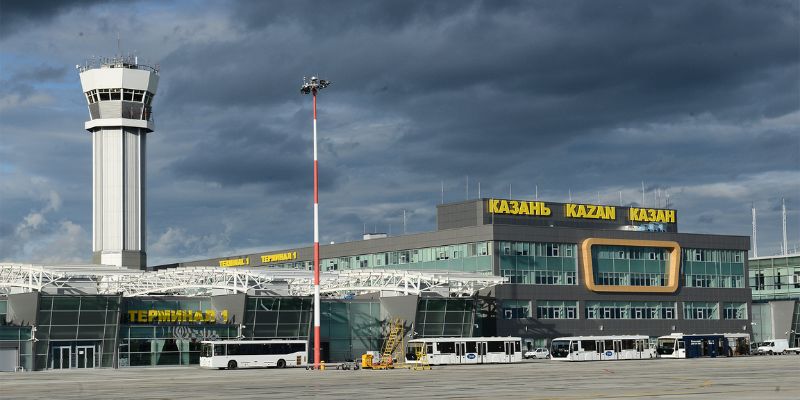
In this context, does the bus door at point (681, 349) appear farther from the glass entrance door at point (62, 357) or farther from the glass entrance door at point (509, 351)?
the glass entrance door at point (62, 357)

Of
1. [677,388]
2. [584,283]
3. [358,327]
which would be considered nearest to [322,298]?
[358,327]

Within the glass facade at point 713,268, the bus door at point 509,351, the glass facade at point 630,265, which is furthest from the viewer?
the glass facade at point 713,268

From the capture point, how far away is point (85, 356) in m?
105

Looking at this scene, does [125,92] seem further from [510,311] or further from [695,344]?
[695,344]

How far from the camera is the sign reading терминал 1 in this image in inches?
5344

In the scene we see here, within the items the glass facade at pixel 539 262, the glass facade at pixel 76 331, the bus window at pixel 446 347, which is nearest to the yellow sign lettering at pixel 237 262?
the glass facade at pixel 539 262

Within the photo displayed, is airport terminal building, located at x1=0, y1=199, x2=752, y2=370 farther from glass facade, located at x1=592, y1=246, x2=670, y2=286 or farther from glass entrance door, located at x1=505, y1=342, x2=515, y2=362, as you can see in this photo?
glass entrance door, located at x1=505, y1=342, x2=515, y2=362

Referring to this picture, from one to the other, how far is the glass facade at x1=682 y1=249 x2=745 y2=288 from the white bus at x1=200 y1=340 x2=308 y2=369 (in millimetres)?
64250

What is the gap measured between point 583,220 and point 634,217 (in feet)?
28.1

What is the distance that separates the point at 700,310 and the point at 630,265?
1392 centimetres

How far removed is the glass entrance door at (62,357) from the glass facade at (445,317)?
35840 mm

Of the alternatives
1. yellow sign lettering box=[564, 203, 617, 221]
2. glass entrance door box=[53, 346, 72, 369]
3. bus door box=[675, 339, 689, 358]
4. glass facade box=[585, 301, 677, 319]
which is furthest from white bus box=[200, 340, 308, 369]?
yellow sign lettering box=[564, 203, 617, 221]

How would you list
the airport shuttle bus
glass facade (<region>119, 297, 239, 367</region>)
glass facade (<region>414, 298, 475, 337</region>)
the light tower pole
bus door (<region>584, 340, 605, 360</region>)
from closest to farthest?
the light tower pole, glass facade (<region>119, 297, 239, 367</region>), bus door (<region>584, 340, 605, 360</region>), glass facade (<region>414, 298, 475, 337</region>), the airport shuttle bus

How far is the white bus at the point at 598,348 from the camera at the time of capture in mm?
112938
